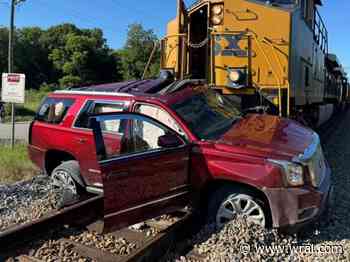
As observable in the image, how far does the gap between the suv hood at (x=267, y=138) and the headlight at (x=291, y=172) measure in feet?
0.26

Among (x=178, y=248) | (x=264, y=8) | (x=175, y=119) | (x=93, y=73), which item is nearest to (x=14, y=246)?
(x=178, y=248)

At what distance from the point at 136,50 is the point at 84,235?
201 ft

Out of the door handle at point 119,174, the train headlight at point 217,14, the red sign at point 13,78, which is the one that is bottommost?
the door handle at point 119,174

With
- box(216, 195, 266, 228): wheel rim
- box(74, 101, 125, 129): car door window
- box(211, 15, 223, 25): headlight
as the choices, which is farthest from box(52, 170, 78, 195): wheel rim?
box(211, 15, 223, 25): headlight

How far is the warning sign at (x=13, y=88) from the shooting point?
10.6 meters

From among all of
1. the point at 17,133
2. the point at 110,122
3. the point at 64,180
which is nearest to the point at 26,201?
the point at 64,180

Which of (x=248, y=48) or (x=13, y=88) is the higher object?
(x=248, y=48)

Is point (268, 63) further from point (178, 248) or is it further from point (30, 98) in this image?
point (30, 98)

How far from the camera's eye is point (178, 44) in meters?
9.57

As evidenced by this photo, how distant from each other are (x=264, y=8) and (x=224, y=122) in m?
4.04

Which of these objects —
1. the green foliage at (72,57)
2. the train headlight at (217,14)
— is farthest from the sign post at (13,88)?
the green foliage at (72,57)

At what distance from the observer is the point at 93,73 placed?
67.0 m

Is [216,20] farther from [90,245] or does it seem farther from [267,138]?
[90,245]

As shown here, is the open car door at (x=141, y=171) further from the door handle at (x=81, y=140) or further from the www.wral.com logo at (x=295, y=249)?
the www.wral.com logo at (x=295, y=249)
